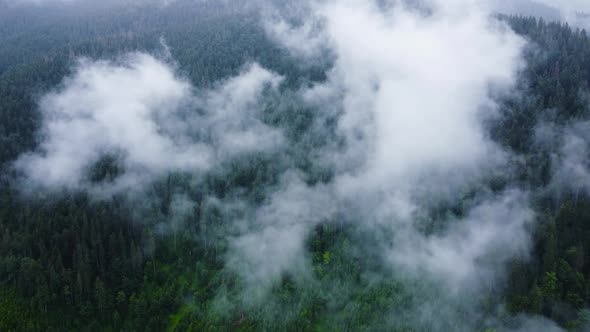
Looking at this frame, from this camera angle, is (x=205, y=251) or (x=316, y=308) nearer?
(x=316, y=308)

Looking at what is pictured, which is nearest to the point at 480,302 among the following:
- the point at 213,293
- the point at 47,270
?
the point at 213,293

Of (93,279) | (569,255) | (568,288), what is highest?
(93,279)

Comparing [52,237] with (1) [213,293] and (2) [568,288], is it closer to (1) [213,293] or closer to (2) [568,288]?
(1) [213,293]

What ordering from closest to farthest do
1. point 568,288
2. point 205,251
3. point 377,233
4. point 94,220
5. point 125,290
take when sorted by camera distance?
point 568,288 → point 125,290 → point 94,220 → point 205,251 → point 377,233

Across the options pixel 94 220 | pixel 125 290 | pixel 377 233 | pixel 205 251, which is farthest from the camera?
pixel 377 233

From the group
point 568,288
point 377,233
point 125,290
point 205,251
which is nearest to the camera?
point 568,288

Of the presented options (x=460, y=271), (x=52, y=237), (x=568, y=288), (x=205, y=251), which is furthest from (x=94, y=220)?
(x=568, y=288)

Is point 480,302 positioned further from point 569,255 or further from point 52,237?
point 52,237

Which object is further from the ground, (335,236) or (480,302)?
(335,236)

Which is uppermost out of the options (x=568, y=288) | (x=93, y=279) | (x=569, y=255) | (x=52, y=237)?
→ (x=52, y=237)
